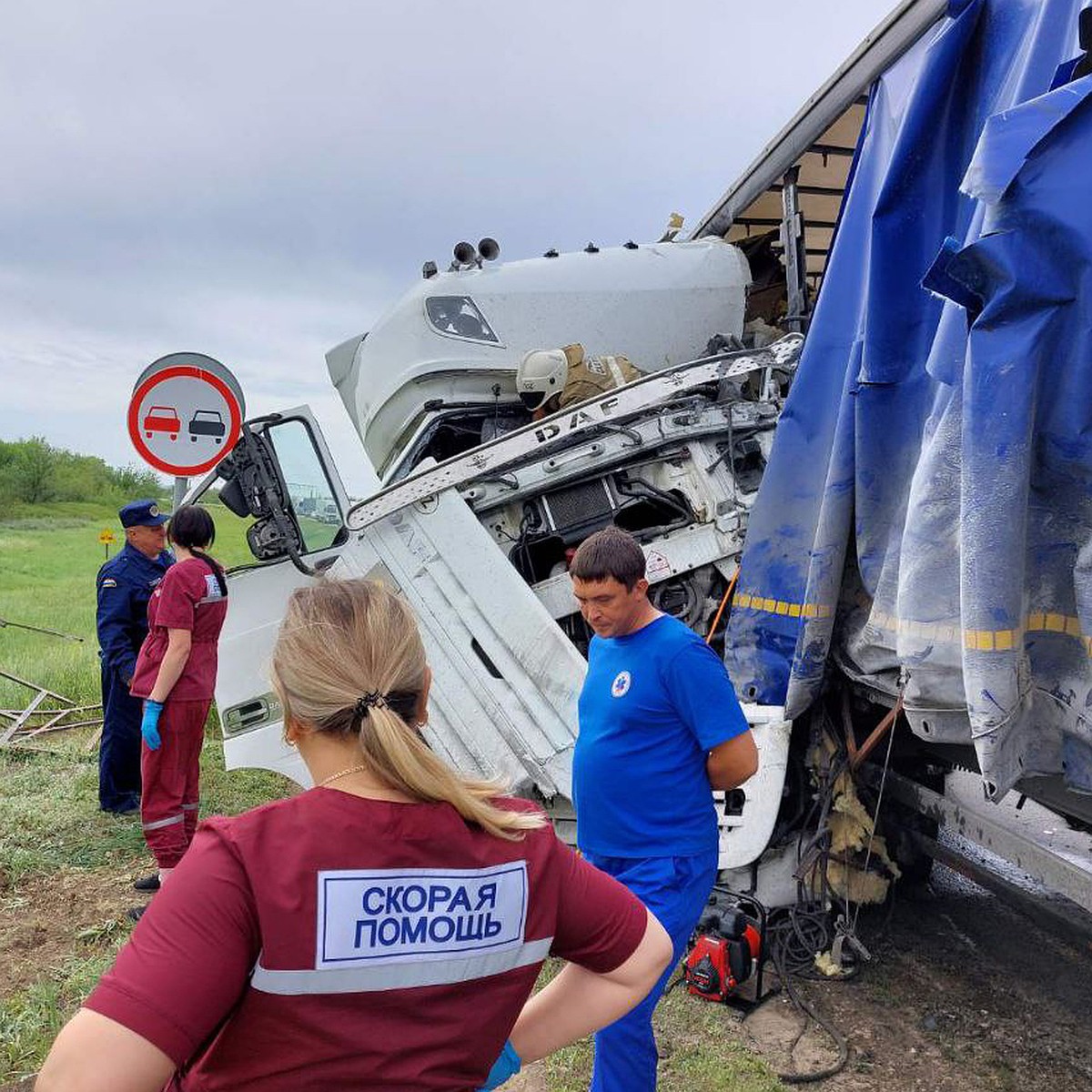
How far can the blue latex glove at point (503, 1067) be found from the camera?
1.20 m

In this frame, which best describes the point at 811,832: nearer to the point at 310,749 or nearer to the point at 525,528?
the point at 525,528

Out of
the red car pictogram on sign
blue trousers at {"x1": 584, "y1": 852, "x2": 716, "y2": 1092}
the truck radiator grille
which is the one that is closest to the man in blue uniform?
the red car pictogram on sign

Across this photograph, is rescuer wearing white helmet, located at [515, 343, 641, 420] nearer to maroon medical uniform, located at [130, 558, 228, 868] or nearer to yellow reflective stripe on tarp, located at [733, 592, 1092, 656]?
maroon medical uniform, located at [130, 558, 228, 868]

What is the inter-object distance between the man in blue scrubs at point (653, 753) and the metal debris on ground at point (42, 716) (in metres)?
5.46

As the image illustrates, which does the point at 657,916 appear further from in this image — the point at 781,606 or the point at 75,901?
the point at 75,901

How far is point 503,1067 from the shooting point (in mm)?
1236

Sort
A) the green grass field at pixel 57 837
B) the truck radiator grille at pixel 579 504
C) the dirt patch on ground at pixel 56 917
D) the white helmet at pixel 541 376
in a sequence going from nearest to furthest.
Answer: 1. the green grass field at pixel 57 837
2. the dirt patch on ground at pixel 56 917
3. the truck radiator grille at pixel 579 504
4. the white helmet at pixel 541 376

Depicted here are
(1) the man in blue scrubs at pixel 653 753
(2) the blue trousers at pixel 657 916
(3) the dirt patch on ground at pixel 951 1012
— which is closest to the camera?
(2) the blue trousers at pixel 657 916

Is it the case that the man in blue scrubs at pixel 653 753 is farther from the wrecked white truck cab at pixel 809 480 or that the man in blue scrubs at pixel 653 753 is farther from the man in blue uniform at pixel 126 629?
the man in blue uniform at pixel 126 629

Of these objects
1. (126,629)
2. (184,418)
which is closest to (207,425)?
(184,418)

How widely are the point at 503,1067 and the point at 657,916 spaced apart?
136 centimetres

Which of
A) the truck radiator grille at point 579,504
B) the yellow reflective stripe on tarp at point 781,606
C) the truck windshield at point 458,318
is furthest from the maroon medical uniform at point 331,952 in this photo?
the truck windshield at point 458,318

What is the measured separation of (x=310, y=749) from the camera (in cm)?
116

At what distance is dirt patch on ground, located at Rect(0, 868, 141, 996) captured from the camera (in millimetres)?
3779
